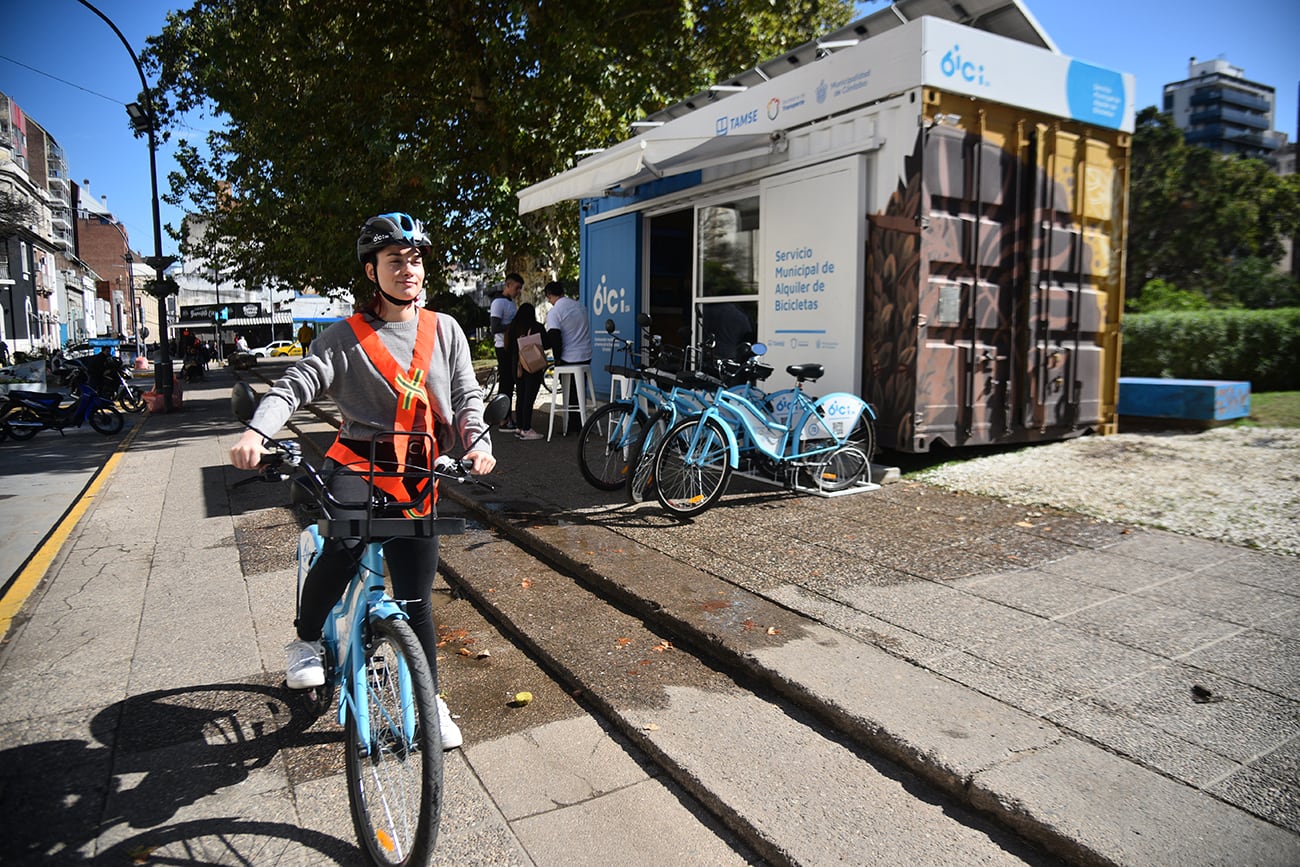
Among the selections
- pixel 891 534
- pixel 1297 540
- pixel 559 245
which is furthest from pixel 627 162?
pixel 559 245

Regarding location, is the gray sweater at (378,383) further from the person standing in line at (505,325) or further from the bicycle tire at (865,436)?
the person standing in line at (505,325)

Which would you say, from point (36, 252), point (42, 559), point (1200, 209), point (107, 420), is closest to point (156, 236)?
point (107, 420)

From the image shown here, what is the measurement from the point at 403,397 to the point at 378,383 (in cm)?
10

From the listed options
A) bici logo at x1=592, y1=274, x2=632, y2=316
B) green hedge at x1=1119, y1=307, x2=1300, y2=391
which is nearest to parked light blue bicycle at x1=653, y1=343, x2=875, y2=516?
bici logo at x1=592, y1=274, x2=632, y2=316

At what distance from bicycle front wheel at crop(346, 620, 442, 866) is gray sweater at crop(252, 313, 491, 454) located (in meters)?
0.74

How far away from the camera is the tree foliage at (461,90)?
43.9 ft

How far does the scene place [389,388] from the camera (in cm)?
289

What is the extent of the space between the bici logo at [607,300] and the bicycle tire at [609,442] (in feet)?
13.3

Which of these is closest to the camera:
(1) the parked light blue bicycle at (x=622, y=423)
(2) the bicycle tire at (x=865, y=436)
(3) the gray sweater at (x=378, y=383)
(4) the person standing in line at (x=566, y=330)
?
(3) the gray sweater at (x=378, y=383)

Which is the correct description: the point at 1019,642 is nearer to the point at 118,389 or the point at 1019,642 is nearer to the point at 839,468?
the point at 839,468

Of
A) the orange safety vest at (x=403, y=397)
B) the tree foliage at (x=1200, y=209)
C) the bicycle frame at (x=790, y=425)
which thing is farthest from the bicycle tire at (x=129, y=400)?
the tree foliage at (x=1200, y=209)

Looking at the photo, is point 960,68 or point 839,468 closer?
point 960,68

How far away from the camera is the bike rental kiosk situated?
700 cm

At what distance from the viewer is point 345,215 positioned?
15086 millimetres
